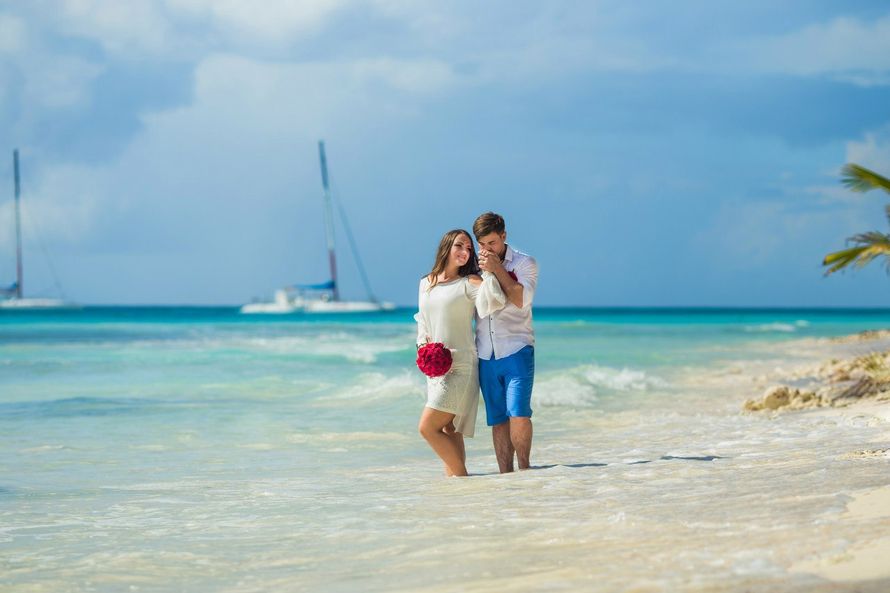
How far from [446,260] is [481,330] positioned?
1.68 feet

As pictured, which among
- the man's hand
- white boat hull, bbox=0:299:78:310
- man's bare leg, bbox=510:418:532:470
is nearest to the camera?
the man's hand

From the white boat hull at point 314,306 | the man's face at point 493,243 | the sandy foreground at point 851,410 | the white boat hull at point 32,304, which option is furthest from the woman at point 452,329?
the white boat hull at point 32,304

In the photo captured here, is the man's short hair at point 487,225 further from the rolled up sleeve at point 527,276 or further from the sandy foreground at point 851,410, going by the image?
the sandy foreground at point 851,410

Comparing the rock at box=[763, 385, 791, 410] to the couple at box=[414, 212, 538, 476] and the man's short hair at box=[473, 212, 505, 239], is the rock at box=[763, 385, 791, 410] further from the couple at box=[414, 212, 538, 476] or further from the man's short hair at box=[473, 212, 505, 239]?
the man's short hair at box=[473, 212, 505, 239]

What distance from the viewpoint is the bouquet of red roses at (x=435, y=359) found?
20.4 feet

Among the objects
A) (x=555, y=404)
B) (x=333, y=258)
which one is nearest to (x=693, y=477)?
(x=555, y=404)

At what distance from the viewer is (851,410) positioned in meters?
9.59

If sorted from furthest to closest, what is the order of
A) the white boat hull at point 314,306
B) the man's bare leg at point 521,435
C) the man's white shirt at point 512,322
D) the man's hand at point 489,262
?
the white boat hull at point 314,306
the man's bare leg at point 521,435
the man's white shirt at point 512,322
the man's hand at point 489,262

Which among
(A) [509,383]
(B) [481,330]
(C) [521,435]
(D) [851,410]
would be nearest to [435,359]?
(B) [481,330]

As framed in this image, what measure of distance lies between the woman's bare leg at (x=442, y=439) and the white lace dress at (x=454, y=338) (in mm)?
64

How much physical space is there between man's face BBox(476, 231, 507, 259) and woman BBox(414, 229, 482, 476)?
0.16 metres

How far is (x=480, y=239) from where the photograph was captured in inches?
239

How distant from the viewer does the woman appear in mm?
6250

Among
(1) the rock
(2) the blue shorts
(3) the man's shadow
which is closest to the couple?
(2) the blue shorts
